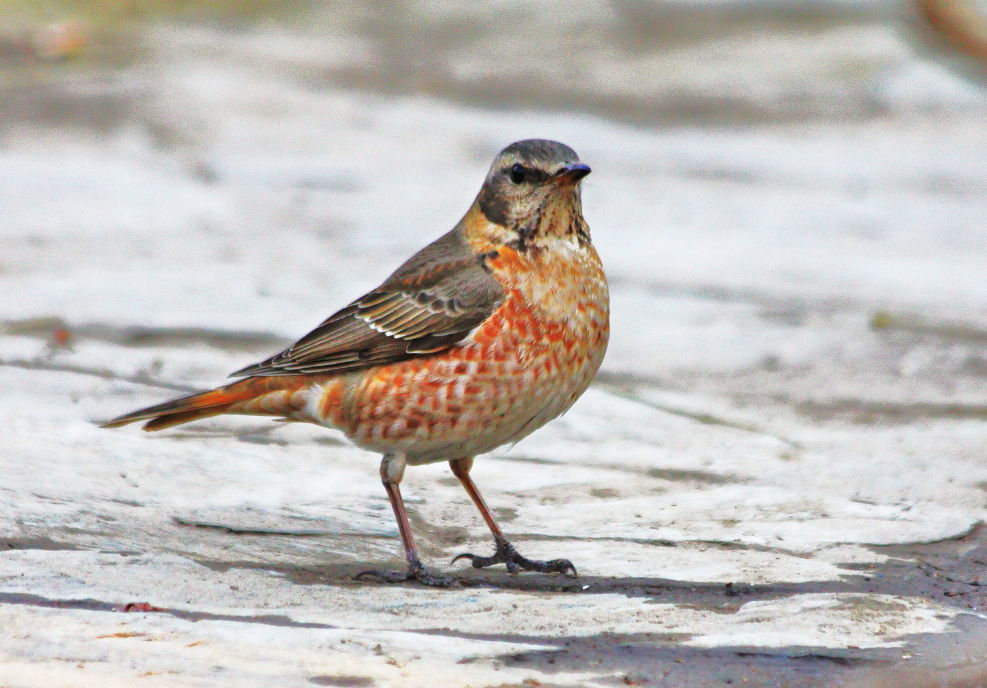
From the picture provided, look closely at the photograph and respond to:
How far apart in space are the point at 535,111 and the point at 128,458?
732 cm

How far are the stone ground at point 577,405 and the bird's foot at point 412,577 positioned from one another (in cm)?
9

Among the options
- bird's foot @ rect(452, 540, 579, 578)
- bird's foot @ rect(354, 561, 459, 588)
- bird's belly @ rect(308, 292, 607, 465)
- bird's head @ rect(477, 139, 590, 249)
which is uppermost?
bird's head @ rect(477, 139, 590, 249)

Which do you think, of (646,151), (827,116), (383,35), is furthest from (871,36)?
(383,35)

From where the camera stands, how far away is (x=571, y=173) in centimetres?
555

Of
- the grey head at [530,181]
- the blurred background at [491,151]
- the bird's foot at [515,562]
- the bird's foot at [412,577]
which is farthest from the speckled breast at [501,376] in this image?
the blurred background at [491,151]

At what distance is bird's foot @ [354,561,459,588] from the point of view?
5.09 m

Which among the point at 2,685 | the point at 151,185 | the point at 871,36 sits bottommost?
the point at 2,685

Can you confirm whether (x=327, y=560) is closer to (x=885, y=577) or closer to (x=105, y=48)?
(x=885, y=577)

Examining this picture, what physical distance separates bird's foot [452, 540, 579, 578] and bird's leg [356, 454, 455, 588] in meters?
0.22

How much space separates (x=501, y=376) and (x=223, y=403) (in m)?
1.24

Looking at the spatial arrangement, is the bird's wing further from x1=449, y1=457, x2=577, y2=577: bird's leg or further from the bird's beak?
x1=449, y1=457, x2=577, y2=577: bird's leg

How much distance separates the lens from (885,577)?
201 inches

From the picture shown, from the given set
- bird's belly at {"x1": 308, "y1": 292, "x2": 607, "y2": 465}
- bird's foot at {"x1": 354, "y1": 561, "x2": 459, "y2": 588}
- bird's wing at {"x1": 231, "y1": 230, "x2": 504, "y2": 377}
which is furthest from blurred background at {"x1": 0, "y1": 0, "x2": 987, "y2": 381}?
bird's foot at {"x1": 354, "y1": 561, "x2": 459, "y2": 588}

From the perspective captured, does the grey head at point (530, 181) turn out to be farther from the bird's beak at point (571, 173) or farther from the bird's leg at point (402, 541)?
the bird's leg at point (402, 541)
